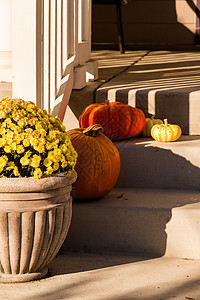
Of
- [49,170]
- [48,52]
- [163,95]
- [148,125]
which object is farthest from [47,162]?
[163,95]

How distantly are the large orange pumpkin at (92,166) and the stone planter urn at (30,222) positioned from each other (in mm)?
396

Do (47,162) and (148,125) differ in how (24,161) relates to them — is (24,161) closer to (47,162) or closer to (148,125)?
(47,162)

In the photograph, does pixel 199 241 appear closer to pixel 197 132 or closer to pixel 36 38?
pixel 197 132

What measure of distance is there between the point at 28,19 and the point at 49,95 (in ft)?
1.50

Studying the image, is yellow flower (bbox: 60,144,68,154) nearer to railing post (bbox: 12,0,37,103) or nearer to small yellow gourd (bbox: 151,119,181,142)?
railing post (bbox: 12,0,37,103)

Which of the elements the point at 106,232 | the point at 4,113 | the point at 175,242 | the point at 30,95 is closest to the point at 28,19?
the point at 30,95

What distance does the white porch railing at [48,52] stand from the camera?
103 inches

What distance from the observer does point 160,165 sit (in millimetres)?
2965

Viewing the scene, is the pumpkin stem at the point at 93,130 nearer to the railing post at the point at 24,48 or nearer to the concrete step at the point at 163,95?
the railing post at the point at 24,48

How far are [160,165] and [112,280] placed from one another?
825 mm

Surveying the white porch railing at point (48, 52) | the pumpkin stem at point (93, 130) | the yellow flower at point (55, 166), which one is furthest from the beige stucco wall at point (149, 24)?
the yellow flower at point (55, 166)

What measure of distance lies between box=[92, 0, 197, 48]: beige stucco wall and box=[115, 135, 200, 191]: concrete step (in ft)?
12.5

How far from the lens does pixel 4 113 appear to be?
2223 millimetres

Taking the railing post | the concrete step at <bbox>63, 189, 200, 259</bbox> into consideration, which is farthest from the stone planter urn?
the railing post
